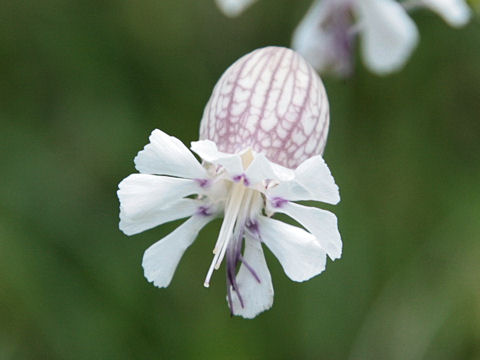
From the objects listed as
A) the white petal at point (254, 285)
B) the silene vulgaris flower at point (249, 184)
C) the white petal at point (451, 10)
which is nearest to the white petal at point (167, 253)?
the silene vulgaris flower at point (249, 184)

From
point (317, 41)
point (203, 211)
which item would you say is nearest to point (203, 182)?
point (203, 211)

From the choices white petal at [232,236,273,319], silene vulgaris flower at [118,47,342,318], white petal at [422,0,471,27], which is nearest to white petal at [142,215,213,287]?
silene vulgaris flower at [118,47,342,318]

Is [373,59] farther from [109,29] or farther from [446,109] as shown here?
[109,29]

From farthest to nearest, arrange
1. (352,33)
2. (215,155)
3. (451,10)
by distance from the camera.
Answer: (352,33)
(451,10)
(215,155)

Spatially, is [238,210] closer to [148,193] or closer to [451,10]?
[148,193]

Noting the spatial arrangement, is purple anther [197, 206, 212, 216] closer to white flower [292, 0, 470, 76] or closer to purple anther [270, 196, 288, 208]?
purple anther [270, 196, 288, 208]

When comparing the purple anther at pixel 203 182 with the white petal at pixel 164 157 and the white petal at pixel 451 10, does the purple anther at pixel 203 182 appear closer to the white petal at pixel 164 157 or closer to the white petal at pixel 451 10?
the white petal at pixel 164 157
